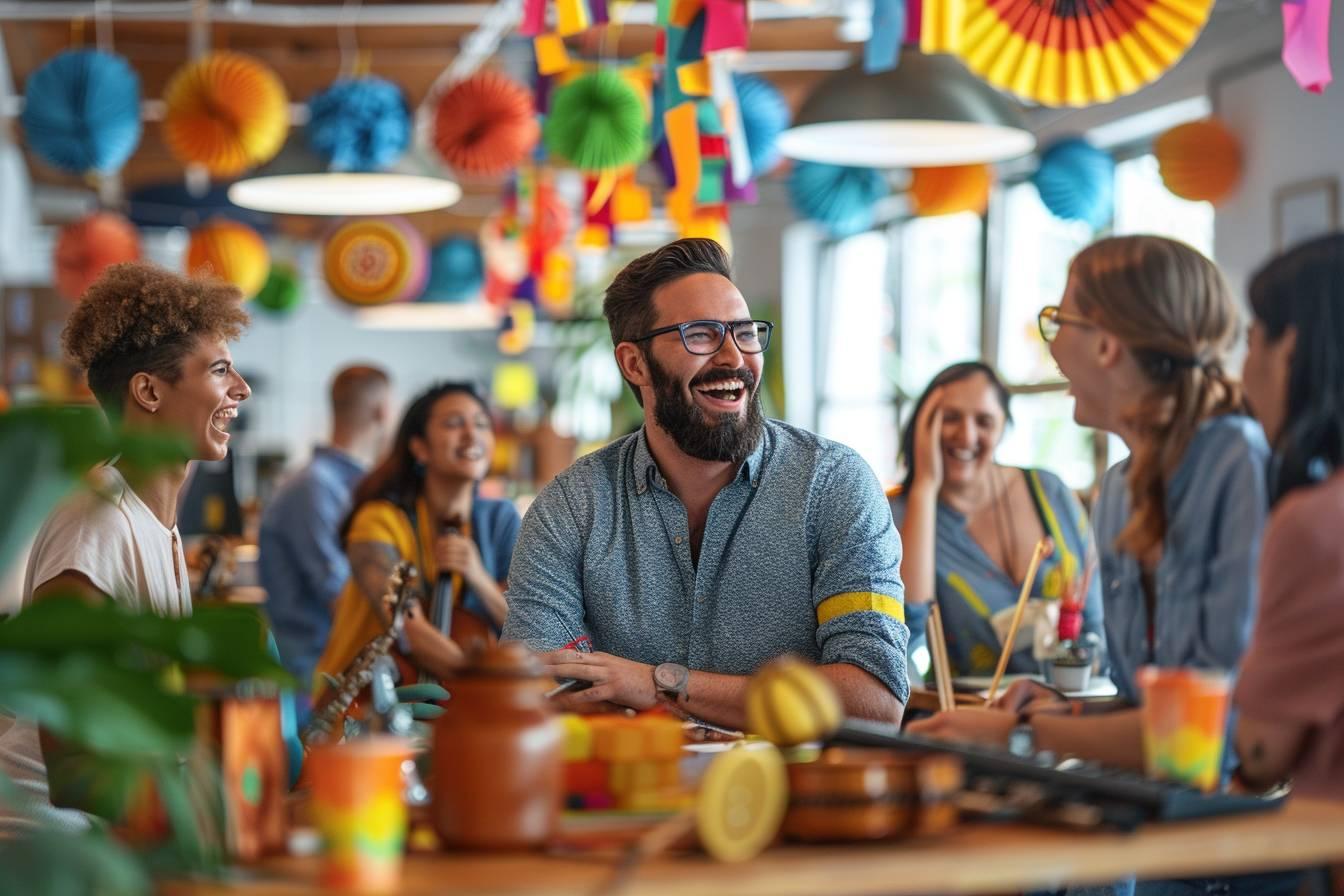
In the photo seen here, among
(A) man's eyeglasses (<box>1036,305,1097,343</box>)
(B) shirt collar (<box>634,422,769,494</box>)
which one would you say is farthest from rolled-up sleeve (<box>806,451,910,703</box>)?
(A) man's eyeglasses (<box>1036,305,1097,343</box>)

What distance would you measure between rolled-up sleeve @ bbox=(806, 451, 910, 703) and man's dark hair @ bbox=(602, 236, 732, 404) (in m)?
0.41

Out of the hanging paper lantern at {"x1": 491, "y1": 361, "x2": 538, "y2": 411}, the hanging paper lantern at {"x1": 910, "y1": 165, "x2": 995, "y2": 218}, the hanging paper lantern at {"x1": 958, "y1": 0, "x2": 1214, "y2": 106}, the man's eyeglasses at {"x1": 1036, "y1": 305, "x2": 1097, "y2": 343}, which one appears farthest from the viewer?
the hanging paper lantern at {"x1": 491, "y1": 361, "x2": 538, "y2": 411}

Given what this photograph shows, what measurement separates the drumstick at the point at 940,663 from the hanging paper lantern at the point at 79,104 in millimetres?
4156

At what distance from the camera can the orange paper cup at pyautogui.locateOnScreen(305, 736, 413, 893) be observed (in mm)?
1274

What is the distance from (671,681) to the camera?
246 centimetres

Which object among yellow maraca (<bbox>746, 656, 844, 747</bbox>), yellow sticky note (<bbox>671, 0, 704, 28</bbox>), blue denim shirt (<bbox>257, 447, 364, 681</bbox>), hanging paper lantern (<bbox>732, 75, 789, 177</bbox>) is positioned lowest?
blue denim shirt (<bbox>257, 447, 364, 681</bbox>)

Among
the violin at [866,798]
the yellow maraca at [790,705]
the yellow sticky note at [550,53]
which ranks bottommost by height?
the violin at [866,798]

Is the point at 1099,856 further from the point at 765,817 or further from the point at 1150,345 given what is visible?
the point at 1150,345

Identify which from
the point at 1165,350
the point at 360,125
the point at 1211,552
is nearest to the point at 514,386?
the point at 360,125

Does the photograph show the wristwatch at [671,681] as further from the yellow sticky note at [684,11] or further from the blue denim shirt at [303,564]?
the blue denim shirt at [303,564]

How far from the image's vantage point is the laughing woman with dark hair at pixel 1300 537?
1.62 metres

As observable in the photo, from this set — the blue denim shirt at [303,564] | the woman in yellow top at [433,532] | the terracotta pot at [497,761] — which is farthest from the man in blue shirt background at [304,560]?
the terracotta pot at [497,761]

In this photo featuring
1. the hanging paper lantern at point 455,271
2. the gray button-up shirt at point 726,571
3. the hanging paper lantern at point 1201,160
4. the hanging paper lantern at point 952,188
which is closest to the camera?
the gray button-up shirt at point 726,571

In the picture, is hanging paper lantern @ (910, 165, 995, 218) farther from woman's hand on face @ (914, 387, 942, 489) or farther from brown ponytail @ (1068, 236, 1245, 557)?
brown ponytail @ (1068, 236, 1245, 557)
